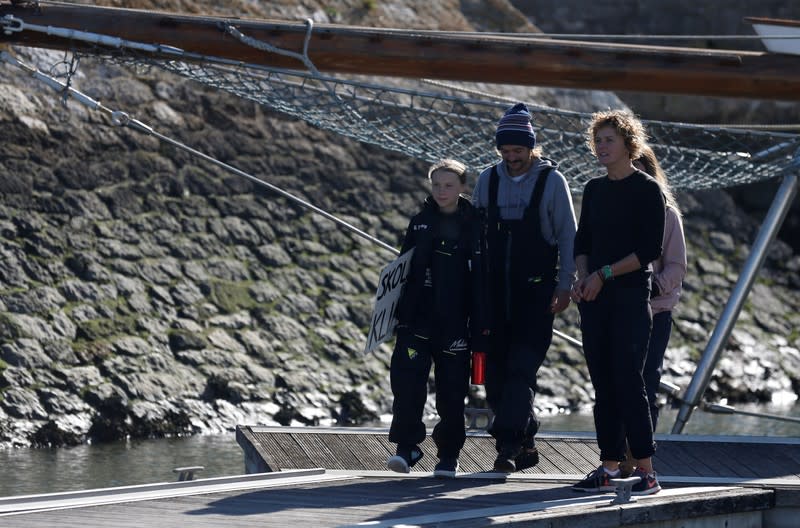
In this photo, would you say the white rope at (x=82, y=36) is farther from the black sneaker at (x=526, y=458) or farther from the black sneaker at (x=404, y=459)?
the black sneaker at (x=526, y=458)

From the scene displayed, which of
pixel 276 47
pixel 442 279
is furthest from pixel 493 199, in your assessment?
pixel 276 47

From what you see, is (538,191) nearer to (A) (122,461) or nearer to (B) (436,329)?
(B) (436,329)

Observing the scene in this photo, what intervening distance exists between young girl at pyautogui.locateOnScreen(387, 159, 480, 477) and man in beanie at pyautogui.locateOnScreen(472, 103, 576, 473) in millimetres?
118

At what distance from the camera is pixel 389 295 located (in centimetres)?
666

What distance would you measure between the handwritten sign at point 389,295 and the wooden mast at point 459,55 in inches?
99.8

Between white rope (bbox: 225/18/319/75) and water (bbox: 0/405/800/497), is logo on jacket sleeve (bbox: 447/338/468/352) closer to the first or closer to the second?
white rope (bbox: 225/18/319/75)

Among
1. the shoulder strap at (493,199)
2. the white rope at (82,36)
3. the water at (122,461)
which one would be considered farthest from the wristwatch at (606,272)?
the water at (122,461)

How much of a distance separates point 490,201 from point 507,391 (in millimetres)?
830

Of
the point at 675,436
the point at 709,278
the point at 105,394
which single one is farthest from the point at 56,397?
the point at 709,278

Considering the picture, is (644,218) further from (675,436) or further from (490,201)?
(675,436)

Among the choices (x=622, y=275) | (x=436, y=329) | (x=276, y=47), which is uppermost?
(x=276, y=47)

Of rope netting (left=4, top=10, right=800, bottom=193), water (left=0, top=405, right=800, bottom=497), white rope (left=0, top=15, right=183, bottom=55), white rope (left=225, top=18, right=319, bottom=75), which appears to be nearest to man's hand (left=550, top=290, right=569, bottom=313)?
rope netting (left=4, top=10, right=800, bottom=193)

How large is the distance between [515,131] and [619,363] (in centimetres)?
116

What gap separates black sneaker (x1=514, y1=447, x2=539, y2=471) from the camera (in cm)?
672
